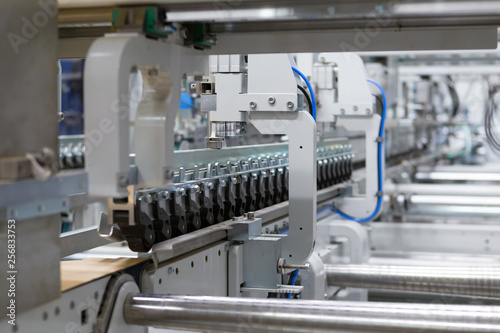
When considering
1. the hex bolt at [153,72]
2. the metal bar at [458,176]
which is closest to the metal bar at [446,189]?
the metal bar at [458,176]

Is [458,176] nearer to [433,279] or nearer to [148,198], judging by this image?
[433,279]

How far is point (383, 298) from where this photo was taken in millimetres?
4738

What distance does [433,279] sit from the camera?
2.61m

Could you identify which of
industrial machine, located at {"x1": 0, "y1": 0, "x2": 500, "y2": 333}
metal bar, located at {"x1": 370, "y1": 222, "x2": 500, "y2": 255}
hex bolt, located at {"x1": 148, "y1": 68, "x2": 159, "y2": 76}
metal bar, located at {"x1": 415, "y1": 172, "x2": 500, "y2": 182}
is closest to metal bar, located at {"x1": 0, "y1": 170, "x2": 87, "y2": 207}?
industrial machine, located at {"x1": 0, "y1": 0, "x2": 500, "y2": 333}

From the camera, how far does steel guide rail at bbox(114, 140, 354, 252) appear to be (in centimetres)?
197

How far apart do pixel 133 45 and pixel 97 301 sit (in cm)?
65

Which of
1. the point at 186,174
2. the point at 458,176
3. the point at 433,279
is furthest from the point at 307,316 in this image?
the point at 458,176

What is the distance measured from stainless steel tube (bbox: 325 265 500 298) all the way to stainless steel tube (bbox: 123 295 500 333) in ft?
3.15

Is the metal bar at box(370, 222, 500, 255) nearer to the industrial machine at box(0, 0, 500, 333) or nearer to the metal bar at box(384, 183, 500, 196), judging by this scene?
the metal bar at box(384, 183, 500, 196)

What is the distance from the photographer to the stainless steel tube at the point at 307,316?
1.55m

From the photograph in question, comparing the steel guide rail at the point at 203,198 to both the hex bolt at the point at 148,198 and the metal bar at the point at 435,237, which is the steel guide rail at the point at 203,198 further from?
the metal bar at the point at 435,237

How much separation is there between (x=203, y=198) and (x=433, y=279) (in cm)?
94

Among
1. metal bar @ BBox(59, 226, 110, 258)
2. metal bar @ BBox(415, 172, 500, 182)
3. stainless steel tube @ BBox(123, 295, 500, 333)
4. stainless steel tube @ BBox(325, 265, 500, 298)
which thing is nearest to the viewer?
stainless steel tube @ BBox(123, 295, 500, 333)

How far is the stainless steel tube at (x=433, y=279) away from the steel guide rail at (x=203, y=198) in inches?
21.8
